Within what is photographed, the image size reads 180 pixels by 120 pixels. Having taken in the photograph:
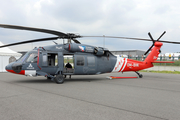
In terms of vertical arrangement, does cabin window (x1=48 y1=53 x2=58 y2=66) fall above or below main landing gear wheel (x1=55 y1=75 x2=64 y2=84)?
above

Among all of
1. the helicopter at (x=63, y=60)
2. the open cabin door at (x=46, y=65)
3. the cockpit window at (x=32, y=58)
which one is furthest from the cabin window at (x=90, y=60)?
the cockpit window at (x=32, y=58)

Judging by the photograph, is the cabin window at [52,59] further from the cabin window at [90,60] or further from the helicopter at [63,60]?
the cabin window at [90,60]

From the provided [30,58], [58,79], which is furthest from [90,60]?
[30,58]

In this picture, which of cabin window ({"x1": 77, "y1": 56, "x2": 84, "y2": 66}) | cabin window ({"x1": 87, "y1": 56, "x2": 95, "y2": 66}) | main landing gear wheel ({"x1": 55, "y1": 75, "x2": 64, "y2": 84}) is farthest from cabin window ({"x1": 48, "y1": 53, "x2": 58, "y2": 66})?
cabin window ({"x1": 87, "y1": 56, "x2": 95, "y2": 66})

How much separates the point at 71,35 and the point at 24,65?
148 inches

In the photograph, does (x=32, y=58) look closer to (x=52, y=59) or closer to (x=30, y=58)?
(x=30, y=58)

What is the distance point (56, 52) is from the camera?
10297 millimetres

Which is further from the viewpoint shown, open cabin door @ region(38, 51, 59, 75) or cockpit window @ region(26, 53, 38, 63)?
open cabin door @ region(38, 51, 59, 75)

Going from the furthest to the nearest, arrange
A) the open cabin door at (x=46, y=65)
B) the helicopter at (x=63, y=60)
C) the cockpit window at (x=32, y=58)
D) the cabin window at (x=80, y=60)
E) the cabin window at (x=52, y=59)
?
the cabin window at (x=52, y=59)
the cabin window at (x=80, y=60)
the open cabin door at (x=46, y=65)
the cockpit window at (x=32, y=58)
the helicopter at (x=63, y=60)

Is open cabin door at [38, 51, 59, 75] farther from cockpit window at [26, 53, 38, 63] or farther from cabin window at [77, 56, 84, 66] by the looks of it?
cabin window at [77, 56, 84, 66]

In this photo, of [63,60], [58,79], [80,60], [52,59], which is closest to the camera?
[58,79]

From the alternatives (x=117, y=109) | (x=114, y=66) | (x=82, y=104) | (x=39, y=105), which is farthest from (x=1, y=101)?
(x=114, y=66)

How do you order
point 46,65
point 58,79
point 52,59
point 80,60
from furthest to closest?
point 52,59
point 80,60
point 46,65
point 58,79

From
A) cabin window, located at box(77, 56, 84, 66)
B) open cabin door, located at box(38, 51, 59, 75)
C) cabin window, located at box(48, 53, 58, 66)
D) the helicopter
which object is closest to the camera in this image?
the helicopter
